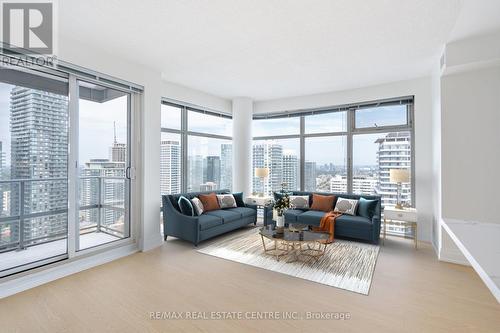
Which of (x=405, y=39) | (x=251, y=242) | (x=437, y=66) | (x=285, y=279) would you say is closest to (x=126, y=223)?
(x=251, y=242)

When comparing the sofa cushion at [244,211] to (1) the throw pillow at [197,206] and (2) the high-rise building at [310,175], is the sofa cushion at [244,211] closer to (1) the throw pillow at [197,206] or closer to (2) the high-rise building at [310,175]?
(1) the throw pillow at [197,206]

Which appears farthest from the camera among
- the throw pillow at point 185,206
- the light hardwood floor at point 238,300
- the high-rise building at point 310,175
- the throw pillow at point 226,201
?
the high-rise building at point 310,175

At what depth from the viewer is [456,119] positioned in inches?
137

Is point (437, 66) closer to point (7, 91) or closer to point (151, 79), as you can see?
point (151, 79)

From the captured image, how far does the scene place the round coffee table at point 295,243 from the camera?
341cm

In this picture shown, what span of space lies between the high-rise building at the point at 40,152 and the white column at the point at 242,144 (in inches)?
142

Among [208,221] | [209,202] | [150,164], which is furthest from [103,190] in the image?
[209,202]

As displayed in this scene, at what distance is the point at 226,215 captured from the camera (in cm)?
466

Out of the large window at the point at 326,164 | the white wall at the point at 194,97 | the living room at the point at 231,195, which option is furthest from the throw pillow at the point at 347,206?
the white wall at the point at 194,97

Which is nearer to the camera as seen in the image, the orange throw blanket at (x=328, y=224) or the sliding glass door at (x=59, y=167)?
the sliding glass door at (x=59, y=167)

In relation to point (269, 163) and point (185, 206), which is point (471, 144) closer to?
point (269, 163)

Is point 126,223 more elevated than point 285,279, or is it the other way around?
point 126,223

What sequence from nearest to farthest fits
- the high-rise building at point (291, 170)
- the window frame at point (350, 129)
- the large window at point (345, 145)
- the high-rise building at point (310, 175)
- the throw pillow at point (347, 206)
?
the throw pillow at point (347, 206), the window frame at point (350, 129), the large window at point (345, 145), the high-rise building at point (310, 175), the high-rise building at point (291, 170)

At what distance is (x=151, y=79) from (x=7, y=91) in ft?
6.03
